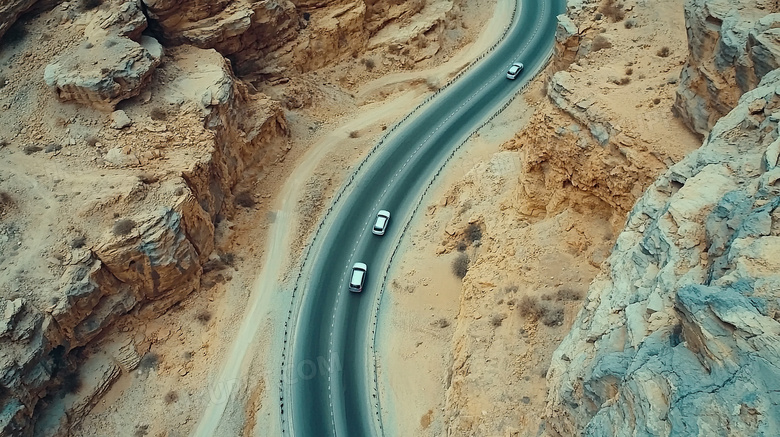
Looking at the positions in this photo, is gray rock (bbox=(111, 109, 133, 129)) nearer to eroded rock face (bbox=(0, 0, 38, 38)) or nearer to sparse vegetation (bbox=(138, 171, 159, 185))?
sparse vegetation (bbox=(138, 171, 159, 185))

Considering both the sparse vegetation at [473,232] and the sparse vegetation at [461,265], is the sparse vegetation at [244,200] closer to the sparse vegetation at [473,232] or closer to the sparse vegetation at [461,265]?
the sparse vegetation at [461,265]

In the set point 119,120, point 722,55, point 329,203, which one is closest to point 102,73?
point 119,120

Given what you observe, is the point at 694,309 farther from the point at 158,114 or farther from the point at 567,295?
the point at 158,114

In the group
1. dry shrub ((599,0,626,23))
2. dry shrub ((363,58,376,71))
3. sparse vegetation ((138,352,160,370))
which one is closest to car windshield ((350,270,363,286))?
sparse vegetation ((138,352,160,370))

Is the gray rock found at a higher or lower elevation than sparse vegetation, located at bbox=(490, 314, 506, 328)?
higher

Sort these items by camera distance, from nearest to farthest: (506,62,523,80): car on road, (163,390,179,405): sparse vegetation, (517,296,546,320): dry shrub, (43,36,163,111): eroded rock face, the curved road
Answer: (517,296,546,320): dry shrub → (163,390,179,405): sparse vegetation → the curved road → (43,36,163,111): eroded rock face → (506,62,523,80): car on road

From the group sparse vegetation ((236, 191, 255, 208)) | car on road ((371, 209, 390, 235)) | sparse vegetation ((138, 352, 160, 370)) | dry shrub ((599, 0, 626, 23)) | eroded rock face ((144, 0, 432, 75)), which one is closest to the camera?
sparse vegetation ((138, 352, 160, 370))

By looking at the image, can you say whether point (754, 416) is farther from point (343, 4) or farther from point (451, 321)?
point (343, 4)

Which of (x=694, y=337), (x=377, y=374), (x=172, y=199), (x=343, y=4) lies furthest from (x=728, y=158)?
(x=343, y=4)
